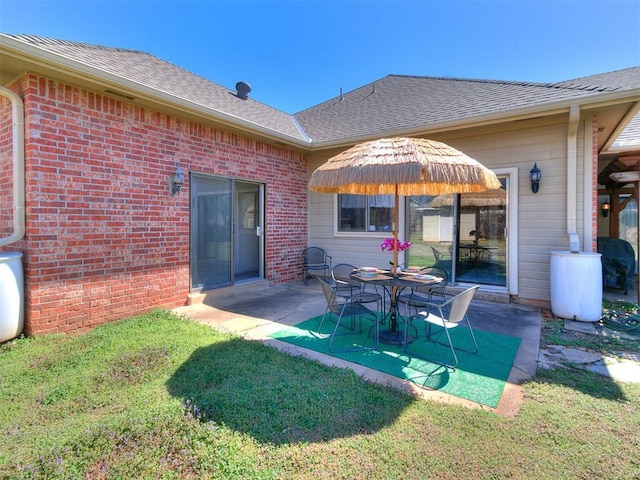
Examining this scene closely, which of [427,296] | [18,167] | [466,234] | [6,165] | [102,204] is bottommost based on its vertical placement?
[427,296]

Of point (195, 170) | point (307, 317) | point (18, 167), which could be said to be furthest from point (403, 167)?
point (18, 167)

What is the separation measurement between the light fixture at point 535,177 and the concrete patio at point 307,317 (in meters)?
2.04

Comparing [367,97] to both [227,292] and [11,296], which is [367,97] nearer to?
[227,292]

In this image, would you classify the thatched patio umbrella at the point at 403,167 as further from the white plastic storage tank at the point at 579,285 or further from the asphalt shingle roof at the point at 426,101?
the asphalt shingle roof at the point at 426,101

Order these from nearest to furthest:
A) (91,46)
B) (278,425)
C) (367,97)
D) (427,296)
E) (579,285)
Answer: (278,425) < (579,285) < (427,296) < (91,46) < (367,97)

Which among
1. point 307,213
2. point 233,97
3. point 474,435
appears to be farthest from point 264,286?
point 474,435

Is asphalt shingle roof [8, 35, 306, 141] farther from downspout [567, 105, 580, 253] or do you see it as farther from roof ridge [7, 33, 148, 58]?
downspout [567, 105, 580, 253]

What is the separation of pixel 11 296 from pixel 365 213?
6.01 meters

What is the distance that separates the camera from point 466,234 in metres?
6.34

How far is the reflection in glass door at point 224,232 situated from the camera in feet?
18.5

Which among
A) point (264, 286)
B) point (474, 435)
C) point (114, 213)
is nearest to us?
point (474, 435)

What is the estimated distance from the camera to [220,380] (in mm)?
2803

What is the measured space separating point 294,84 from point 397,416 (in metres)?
13.2

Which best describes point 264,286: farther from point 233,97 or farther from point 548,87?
point 548,87
